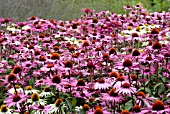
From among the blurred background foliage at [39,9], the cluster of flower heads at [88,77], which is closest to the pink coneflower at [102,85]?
the cluster of flower heads at [88,77]

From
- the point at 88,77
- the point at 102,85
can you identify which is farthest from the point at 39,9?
the point at 102,85

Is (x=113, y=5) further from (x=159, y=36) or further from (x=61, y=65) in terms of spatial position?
(x=61, y=65)

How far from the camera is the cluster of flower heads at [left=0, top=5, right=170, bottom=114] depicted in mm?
2135

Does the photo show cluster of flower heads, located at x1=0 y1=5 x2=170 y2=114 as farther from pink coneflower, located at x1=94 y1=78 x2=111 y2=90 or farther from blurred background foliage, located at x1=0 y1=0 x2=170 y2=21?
blurred background foliage, located at x1=0 y1=0 x2=170 y2=21

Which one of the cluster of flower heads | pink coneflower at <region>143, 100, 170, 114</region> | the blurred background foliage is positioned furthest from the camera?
the blurred background foliage

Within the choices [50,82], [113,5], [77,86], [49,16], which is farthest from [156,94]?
[113,5]

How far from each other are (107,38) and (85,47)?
0.47 meters

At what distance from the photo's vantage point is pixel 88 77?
2934mm

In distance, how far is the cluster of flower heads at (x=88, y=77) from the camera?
2.13m

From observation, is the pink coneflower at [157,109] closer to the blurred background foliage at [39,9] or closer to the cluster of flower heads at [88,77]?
the cluster of flower heads at [88,77]

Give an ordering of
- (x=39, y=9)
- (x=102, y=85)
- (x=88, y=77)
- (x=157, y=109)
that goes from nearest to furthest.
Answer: (x=157, y=109), (x=102, y=85), (x=88, y=77), (x=39, y=9)

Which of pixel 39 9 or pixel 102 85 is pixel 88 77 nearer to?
pixel 102 85

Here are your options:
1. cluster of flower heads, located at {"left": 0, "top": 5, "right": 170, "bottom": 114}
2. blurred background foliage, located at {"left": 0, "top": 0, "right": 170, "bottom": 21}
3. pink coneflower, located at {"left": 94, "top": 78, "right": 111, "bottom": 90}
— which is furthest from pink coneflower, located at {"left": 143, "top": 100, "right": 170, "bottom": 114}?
blurred background foliage, located at {"left": 0, "top": 0, "right": 170, "bottom": 21}

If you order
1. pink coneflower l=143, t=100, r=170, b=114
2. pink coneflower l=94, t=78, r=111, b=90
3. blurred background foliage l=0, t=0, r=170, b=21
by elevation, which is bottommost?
pink coneflower l=143, t=100, r=170, b=114
